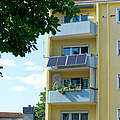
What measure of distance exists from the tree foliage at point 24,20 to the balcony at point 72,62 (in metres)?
16.7

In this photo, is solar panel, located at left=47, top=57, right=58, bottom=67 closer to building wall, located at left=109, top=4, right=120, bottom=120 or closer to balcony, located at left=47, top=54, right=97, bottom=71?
balcony, located at left=47, top=54, right=97, bottom=71

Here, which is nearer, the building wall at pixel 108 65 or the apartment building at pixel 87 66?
the building wall at pixel 108 65

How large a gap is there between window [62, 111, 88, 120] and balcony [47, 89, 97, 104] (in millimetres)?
1272

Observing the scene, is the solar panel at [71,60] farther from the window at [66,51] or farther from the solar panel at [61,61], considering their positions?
the window at [66,51]

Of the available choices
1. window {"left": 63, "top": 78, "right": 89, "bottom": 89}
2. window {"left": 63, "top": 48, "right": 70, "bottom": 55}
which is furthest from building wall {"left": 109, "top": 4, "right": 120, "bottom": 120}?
window {"left": 63, "top": 48, "right": 70, "bottom": 55}

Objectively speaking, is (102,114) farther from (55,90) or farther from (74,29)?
(74,29)

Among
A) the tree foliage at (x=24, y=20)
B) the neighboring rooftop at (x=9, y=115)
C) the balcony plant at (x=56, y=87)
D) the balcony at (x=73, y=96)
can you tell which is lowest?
the neighboring rooftop at (x=9, y=115)

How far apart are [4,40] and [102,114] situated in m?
17.6

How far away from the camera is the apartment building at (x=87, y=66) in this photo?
2702cm

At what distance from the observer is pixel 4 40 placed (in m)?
10.3

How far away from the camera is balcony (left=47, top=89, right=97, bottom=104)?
26.7 m

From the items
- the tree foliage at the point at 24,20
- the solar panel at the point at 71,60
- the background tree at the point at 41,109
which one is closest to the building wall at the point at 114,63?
the solar panel at the point at 71,60

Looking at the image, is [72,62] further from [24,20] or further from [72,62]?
[24,20]

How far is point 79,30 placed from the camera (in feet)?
91.6
